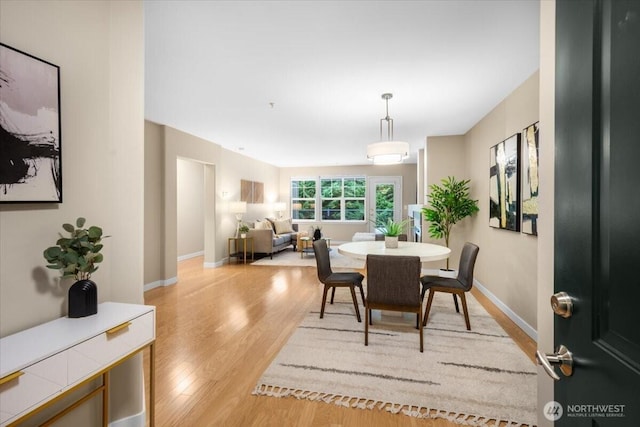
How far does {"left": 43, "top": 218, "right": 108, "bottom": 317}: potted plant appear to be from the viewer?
125 centimetres

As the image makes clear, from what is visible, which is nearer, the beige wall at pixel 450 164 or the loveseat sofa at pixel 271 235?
the beige wall at pixel 450 164

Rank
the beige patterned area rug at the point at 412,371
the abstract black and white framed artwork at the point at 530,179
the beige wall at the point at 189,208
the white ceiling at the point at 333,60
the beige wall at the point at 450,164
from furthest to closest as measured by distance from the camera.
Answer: the beige wall at the point at 189,208 → the beige wall at the point at 450,164 → the abstract black and white framed artwork at the point at 530,179 → the white ceiling at the point at 333,60 → the beige patterned area rug at the point at 412,371

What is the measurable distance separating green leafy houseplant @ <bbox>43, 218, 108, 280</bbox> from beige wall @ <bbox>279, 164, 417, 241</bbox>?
8027 millimetres

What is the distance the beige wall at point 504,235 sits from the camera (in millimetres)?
2826

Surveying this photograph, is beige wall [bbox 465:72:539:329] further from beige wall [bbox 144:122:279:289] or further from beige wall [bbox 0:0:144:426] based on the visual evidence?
beige wall [bbox 144:122:279:289]

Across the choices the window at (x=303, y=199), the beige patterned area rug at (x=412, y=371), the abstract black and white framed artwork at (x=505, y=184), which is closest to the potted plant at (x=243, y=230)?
the window at (x=303, y=199)

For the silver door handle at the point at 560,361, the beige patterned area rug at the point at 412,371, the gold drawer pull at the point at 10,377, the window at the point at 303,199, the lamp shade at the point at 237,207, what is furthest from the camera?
the window at the point at 303,199

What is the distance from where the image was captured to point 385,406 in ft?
5.94

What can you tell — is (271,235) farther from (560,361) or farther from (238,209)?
(560,361)

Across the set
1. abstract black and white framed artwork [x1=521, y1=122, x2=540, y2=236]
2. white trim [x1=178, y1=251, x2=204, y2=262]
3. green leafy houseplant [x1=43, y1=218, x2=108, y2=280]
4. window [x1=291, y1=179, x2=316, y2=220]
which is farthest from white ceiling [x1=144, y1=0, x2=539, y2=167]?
window [x1=291, y1=179, x2=316, y2=220]

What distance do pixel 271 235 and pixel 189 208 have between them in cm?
244

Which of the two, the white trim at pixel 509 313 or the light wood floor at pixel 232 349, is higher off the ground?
the white trim at pixel 509 313

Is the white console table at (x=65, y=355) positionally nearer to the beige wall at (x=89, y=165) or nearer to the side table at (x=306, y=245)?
the beige wall at (x=89, y=165)

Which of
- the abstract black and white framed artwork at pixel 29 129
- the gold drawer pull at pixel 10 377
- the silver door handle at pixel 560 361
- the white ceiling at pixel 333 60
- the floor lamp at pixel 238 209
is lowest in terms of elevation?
the gold drawer pull at pixel 10 377
